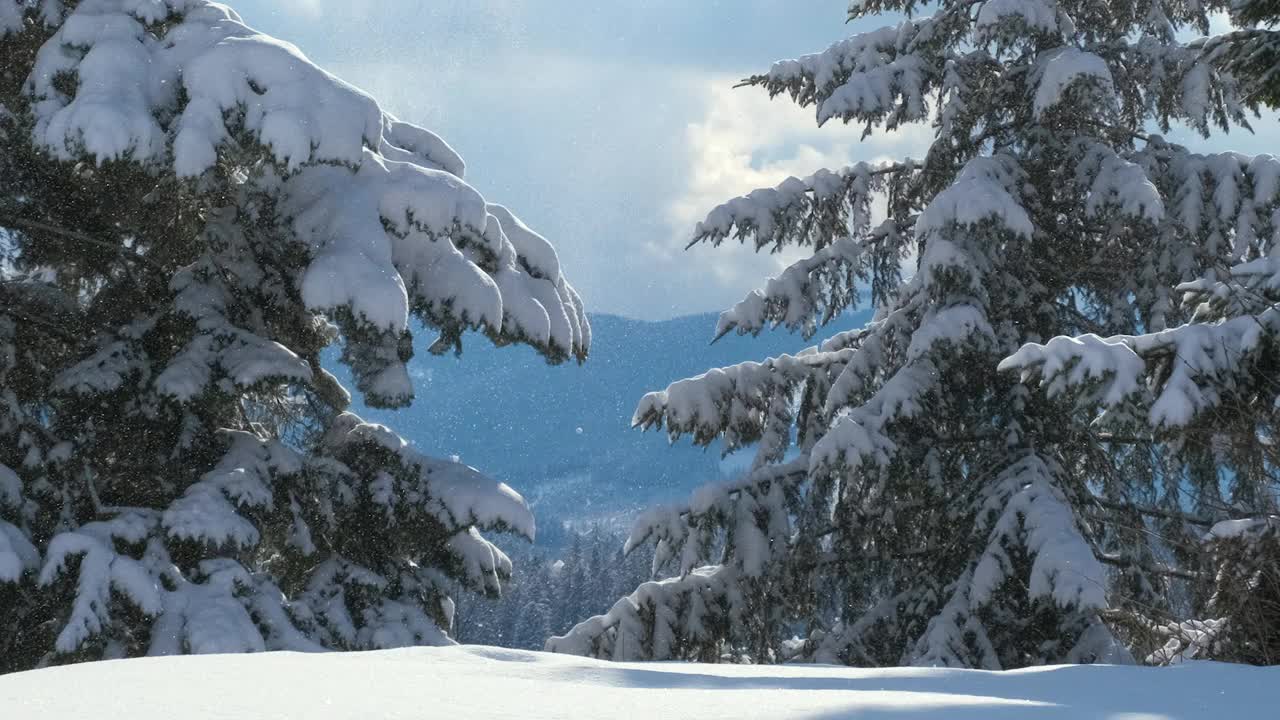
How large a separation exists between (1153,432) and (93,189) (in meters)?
7.65

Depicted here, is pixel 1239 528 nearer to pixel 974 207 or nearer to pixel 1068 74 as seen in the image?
pixel 974 207

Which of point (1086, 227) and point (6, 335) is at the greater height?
point (1086, 227)

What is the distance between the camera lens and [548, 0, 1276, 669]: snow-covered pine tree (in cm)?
849

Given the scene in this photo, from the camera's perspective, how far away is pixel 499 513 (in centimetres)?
820

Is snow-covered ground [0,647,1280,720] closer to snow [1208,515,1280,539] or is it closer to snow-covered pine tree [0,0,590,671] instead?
snow [1208,515,1280,539]

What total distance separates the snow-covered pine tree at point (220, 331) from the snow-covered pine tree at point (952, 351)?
6.47 ft

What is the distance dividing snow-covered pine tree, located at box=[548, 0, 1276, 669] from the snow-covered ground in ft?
13.7

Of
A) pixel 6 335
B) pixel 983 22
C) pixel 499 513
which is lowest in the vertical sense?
pixel 499 513

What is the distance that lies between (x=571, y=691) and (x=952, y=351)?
593 centimetres

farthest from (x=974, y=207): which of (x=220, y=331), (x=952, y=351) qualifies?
(x=220, y=331)

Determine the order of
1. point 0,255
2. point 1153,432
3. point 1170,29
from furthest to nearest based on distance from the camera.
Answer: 1. point 1170,29
2. point 0,255
3. point 1153,432

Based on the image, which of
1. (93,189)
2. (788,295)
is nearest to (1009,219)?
(788,295)

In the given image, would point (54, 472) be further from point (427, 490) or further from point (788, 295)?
point (788, 295)

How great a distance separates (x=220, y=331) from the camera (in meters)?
7.92
